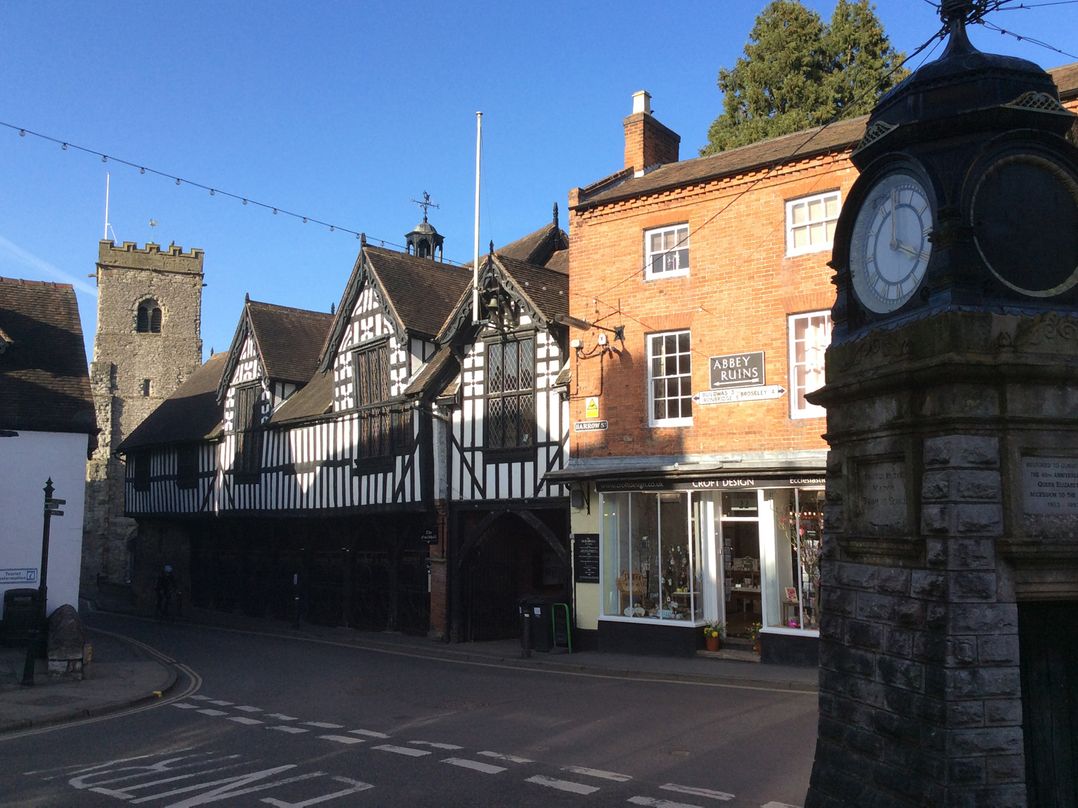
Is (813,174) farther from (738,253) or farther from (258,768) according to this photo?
(258,768)

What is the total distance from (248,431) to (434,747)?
21163 mm

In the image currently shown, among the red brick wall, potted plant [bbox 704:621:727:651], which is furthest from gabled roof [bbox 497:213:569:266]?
potted plant [bbox 704:621:727:651]

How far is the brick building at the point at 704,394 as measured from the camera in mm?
15602

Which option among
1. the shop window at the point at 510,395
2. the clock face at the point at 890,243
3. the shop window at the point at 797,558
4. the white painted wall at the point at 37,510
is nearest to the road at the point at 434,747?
the shop window at the point at 797,558

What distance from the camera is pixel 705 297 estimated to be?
16.9 m

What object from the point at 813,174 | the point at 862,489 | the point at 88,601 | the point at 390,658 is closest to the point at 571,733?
the point at 862,489

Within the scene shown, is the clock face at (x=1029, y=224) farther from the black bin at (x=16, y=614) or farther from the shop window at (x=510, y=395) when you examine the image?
the black bin at (x=16, y=614)

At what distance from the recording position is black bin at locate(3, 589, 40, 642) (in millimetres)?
18500

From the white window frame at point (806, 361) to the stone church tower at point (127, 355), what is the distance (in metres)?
40.0

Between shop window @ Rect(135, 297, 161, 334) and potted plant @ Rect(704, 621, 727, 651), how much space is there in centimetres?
4154

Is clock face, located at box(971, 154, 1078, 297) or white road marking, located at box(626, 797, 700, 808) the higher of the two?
clock face, located at box(971, 154, 1078, 297)

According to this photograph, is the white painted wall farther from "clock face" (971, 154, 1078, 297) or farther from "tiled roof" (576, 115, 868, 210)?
"clock face" (971, 154, 1078, 297)

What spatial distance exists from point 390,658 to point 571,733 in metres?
9.23

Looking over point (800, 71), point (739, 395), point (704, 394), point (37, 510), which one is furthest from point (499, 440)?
point (800, 71)
